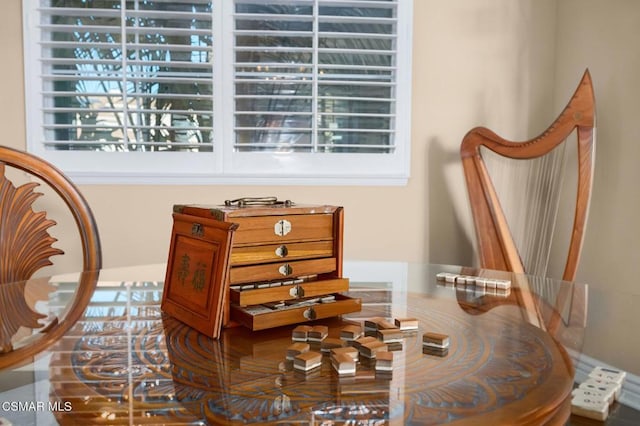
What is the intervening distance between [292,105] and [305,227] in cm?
133

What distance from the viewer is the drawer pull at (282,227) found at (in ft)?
3.09

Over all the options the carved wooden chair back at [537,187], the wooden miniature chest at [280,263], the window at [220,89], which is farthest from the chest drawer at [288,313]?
the window at [220,89]

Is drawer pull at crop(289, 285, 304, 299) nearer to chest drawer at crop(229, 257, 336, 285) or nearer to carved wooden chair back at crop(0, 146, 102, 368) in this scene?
chest drawer at crop(229, 257, 336, 285)

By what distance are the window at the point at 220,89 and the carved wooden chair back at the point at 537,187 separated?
0.34 m

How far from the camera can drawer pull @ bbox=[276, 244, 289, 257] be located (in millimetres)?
943

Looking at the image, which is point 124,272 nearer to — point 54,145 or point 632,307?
point 54,145

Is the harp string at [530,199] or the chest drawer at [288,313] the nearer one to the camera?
the chest drawer at [288,313]

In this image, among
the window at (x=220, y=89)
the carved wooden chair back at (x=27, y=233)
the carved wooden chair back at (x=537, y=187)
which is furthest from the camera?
the window at (x=220, y=89)

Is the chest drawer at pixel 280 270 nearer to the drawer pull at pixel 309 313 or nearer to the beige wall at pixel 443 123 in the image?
the drawer pull at pixel 309 313

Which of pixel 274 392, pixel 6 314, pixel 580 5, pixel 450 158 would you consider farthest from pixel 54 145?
pixel 580 5

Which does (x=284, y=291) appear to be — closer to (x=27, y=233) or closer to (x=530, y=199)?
(x=27, y=233)

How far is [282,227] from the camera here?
0.95 metres

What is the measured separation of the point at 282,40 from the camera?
220cm

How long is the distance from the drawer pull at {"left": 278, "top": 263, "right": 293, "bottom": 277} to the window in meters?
1.25
